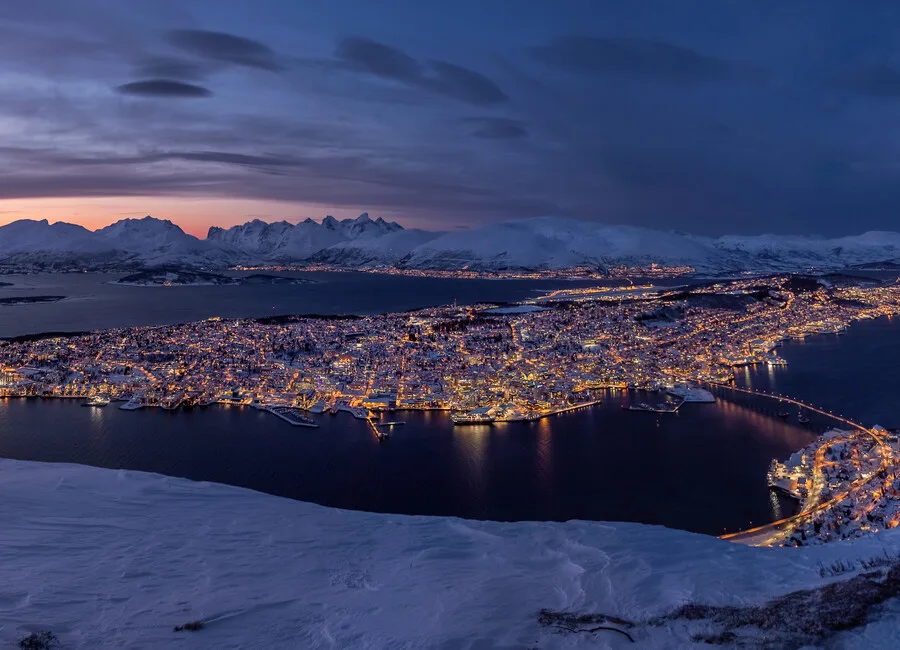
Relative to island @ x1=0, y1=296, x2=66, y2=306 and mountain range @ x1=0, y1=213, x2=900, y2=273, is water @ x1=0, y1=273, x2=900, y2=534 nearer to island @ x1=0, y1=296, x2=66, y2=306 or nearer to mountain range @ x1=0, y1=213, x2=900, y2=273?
island @ x1=0, y1=296, x2=66, y2=306

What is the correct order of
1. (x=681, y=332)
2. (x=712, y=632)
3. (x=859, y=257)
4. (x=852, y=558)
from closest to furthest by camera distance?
(x=712, y=632) → (x=852, y=558) → (x=681, y=332) → (x=859, y=257)

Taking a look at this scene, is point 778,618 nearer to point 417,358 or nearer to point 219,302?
point 417,358

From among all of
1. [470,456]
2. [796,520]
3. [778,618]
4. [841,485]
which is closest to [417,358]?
[470,456]

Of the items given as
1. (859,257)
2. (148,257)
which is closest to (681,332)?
(859,257)

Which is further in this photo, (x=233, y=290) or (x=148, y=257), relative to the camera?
(x=148, y=257)

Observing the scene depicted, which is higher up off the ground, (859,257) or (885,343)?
(859,257)

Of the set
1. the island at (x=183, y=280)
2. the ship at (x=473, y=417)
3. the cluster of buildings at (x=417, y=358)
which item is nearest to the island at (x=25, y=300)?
the island at (x=183, y=280)

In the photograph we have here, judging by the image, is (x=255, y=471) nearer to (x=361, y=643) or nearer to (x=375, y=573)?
(x=375, y=573)
